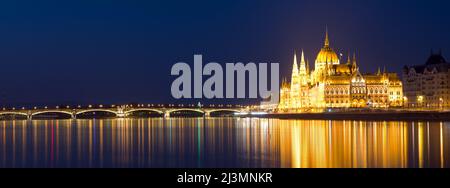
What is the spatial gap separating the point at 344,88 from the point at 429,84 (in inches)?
609

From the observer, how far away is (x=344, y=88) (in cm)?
14138

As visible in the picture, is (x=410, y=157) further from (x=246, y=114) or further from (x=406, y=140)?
(x=246, y=114)

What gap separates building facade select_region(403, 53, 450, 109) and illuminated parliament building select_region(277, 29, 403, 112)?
261 centimetres

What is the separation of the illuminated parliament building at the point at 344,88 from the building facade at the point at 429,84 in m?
2.61

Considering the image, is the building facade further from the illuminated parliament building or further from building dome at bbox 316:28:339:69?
building dome at bbox 316:28:339:69

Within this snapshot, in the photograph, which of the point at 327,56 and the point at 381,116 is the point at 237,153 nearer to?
the point at 381,116

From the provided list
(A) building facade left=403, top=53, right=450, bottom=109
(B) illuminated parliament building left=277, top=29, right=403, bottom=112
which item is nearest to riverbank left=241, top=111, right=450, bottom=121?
(B) illuminated parliament building left=277, top=29, right=403, bottom=112

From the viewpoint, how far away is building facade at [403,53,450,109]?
130m

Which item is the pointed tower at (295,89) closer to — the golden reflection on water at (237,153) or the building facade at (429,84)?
the building facade at (429,84)

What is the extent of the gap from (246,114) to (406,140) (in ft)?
400

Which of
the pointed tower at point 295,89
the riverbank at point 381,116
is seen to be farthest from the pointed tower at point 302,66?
the riverbank at point 381,116

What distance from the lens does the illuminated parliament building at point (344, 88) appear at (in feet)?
459
